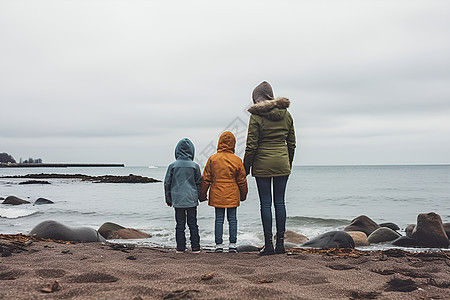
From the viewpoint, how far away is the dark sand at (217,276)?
3014 mm

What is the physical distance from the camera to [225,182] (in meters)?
5.63

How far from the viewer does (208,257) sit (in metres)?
4.95

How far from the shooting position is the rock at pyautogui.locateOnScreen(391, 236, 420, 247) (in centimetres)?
869

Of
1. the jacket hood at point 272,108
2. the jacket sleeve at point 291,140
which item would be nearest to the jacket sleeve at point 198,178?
the jacket hood at point 272,108

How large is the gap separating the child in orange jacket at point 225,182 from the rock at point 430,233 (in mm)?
5171

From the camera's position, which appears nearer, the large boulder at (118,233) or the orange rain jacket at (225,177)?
the orange rain jacket at (225,177)

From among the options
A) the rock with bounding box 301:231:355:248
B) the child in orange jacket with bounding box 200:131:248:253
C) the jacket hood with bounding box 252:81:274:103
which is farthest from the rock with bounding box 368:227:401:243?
the jacket hood with bounding box 252:81:274:103

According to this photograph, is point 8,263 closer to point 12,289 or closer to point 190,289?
point 12,289

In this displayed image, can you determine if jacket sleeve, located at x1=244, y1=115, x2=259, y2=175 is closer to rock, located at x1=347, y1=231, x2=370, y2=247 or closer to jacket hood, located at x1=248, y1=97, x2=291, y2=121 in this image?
jacket hood, located at x1=248, y1=97, x2=291, y2=121

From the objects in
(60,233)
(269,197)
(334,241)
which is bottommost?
(334,241)

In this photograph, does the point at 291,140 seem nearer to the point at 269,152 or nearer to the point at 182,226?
the point at 269,152

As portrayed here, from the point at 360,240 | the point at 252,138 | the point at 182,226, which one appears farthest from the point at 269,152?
the point at 360,240

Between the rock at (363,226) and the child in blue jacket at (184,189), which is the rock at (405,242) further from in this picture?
the child in blue jacket at (184,189)

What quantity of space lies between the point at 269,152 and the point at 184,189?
4.86 feet
